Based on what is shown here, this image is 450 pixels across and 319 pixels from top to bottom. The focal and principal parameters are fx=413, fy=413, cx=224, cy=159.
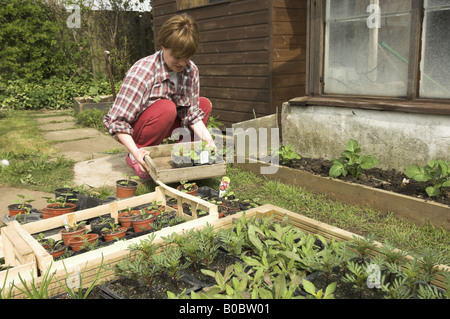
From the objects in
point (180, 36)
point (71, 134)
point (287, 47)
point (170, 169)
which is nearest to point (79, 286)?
point (170, 169)

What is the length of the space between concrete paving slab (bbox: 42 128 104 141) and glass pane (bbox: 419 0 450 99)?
4361 mm

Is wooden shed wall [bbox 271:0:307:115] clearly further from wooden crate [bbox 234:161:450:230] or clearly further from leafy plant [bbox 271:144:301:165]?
wooden crate [bbox 234:161:450:230]

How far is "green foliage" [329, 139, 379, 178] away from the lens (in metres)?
3.07

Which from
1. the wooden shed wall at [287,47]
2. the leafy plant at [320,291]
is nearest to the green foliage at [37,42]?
the wooden shed wall at [287,47]

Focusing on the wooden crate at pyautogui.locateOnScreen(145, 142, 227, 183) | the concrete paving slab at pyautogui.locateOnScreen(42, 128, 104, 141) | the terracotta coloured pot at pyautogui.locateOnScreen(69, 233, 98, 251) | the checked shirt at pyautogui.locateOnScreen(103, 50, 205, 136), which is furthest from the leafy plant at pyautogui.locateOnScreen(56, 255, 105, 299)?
the concrete paving slab at pyautogui.locateOnScreen(42, 128, 104, 141)

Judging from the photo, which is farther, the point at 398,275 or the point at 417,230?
the point at 417,230

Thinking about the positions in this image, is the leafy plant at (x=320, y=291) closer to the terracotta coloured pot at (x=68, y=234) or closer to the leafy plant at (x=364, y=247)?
the leafy plant at (x=364, y=247)

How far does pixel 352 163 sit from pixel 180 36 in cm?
156

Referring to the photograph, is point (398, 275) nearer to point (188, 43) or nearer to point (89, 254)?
point (89, 254)

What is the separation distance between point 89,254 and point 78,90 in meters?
8.40

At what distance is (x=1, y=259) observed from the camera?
225 centimetres

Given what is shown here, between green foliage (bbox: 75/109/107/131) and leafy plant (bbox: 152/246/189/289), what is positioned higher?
green foliage (bbox: 75/109/107/131)
